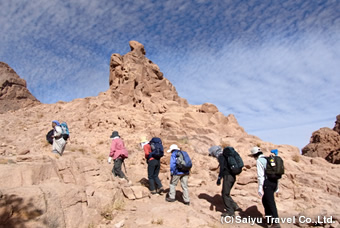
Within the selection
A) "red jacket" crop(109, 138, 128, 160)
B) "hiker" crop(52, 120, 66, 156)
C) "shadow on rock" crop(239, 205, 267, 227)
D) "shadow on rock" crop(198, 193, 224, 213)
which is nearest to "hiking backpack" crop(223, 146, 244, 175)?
"shadow on rock" crop(239, 205, 267, 227)

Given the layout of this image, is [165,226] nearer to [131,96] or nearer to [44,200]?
[44,200]

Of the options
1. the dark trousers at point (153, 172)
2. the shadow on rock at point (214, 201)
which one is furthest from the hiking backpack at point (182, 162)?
the shadow on rock at point (214, 201)

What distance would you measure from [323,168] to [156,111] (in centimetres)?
1225

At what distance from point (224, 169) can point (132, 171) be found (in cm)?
577

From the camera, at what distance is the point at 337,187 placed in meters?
9.69

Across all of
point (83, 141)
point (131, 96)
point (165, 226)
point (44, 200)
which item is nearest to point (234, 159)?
point (165, 226)

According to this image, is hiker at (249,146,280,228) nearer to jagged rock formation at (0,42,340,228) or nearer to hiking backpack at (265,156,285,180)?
hiking backpack at (265,156,285,180)

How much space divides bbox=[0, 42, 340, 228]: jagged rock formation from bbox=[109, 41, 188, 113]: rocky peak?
10 cm

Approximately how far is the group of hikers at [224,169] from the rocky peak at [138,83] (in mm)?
12167

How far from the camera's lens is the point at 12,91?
Result: 127 feet

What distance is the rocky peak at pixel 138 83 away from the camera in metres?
21.7

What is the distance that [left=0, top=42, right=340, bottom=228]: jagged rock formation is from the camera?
16.6ft

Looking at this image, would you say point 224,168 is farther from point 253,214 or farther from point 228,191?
point 253,214

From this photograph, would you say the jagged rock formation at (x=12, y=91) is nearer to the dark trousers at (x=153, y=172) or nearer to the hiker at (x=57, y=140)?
the hiker at (x=57, y=140)
